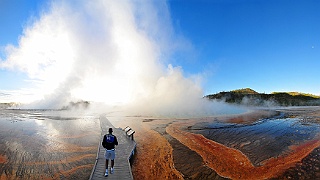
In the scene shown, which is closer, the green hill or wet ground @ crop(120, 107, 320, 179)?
wet ground @ crop(120, 107, 320, 179)

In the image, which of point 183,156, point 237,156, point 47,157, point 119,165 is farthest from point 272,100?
point 47,157

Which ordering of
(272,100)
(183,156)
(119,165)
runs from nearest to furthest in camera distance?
1. (119,165)
2. (183,156)
3. (272,100)

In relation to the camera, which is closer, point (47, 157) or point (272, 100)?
point (47, 157)

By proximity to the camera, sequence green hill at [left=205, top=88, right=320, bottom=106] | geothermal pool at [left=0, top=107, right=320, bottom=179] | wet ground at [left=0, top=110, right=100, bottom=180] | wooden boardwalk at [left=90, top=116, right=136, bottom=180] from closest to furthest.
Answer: wooden boardwalk at [left=90, top=116, right=136, bottom=180] → wet ground at [left=0, top=110, right=100, bottom=180] → geothermal pool at [left=0, top=107, right=320, bottom=179] → green hill at [left=205, top=88, right=320, bottom=106]

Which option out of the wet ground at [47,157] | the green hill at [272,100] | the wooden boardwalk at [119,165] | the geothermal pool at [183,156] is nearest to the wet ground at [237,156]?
the geothermal pool at [183,156]

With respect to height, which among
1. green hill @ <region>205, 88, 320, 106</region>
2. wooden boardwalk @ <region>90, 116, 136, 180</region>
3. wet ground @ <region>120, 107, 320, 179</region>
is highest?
green hill @ <region>205, 88, 320, 106</region>

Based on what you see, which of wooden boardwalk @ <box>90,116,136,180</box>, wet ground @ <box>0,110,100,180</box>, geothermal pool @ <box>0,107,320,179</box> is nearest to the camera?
wooden boardwalk @ <box>90,116,136,180</box>

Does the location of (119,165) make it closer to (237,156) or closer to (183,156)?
(183,156)

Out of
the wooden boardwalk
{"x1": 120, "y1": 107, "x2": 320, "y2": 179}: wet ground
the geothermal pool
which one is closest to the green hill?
{"x1": 120, "y1": 107, "x2": 320, "y2": 179}: wet ground

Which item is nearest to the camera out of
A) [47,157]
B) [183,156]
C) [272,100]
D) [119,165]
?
[119,165]

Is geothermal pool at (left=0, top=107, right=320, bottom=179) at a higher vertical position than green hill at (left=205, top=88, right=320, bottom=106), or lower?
lower

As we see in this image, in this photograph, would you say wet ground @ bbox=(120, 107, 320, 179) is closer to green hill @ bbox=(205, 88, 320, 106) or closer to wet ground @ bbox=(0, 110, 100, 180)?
wet ground @ bbox=(0, 110, 100, 180)

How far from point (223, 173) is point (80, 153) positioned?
10252 mm

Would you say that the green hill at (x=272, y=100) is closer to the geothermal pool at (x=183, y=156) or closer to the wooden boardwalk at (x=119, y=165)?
the geothermal pool at (x=183, y=156)
